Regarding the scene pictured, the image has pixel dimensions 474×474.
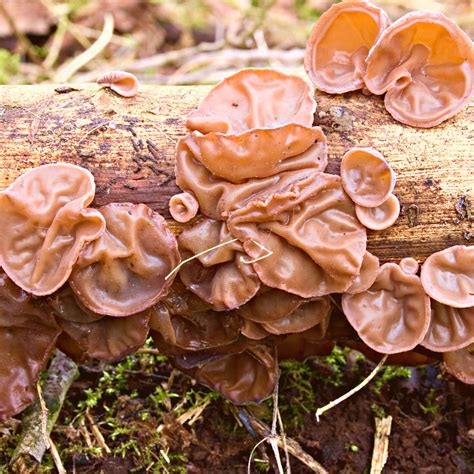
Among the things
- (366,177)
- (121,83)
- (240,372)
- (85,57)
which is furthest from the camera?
(85,57)

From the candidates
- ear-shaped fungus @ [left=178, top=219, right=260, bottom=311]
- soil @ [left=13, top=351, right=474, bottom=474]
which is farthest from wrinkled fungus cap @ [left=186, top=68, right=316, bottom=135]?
soil @ [left=13, top=351, right=474, bottom=474]

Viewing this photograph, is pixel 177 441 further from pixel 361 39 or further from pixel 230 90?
pixel 361 39

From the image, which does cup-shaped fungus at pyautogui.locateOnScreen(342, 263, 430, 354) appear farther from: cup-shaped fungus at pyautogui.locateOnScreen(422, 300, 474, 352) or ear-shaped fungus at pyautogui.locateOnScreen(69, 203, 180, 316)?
ear-shaped fungus at pyautogui.locateOnScreen(69, 203, 180, 316)

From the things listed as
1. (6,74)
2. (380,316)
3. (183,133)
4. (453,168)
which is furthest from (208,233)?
(6,74)

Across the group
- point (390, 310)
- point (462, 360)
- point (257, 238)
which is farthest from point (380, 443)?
point (257, 238)

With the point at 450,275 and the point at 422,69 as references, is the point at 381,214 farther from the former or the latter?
the point at 422,69
